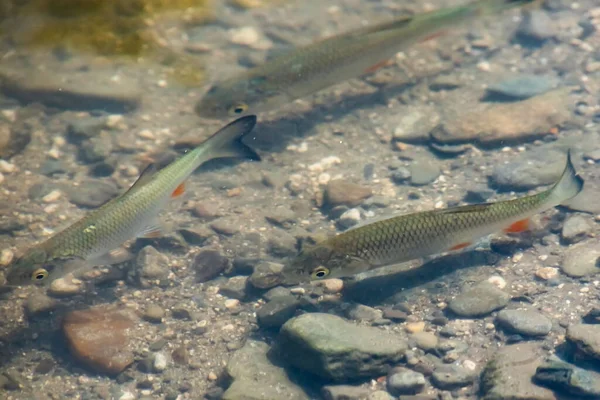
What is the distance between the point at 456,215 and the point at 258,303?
215cm

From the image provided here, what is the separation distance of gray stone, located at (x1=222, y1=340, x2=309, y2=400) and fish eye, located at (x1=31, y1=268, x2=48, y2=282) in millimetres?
1915

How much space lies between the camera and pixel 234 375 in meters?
4.76

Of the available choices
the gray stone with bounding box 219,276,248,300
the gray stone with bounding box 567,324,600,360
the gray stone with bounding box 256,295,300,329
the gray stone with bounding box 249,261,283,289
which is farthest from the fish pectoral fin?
the gray stone with bounding box 219,276,248,300

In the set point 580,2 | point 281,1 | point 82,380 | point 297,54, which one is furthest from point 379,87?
point 82,380

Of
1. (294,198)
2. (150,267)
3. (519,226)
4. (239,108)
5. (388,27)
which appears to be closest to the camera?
(519,226)

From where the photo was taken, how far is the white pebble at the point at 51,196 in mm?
6957

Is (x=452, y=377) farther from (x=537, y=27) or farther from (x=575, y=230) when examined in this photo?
(x=537, y=27)

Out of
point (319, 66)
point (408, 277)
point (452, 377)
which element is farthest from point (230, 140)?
point (452, 377)

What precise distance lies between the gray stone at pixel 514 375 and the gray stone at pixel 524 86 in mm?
4335

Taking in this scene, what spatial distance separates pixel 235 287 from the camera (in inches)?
229

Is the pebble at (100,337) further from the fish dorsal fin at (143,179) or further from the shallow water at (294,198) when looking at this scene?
the fish dorsal fin at (143,179)

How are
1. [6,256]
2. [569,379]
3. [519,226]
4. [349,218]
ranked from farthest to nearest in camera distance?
[349,218] → [6,256] → [519,226] → [569,379]

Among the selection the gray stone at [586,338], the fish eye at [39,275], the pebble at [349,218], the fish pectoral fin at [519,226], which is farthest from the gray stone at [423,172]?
the fish eye at [39,275]

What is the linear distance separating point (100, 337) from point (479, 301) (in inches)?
142
